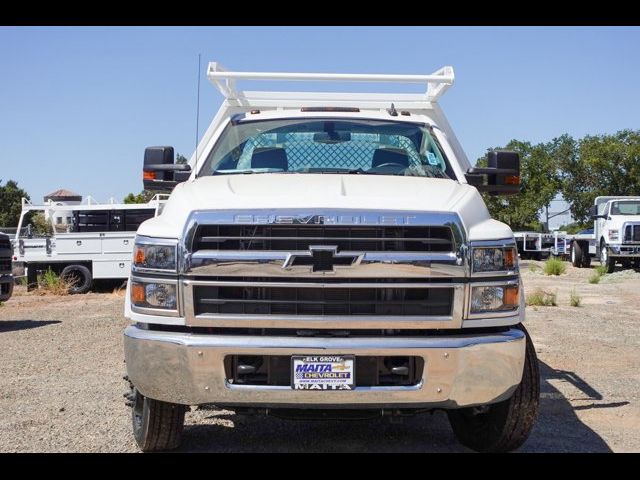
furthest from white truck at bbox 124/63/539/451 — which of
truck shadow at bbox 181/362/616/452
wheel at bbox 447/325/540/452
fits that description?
truck shadow at bbox 181/362/616/452

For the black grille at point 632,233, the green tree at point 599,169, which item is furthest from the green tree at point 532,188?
the black grille at point 632,233

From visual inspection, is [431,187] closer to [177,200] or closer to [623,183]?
[177,200]

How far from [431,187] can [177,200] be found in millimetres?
1513

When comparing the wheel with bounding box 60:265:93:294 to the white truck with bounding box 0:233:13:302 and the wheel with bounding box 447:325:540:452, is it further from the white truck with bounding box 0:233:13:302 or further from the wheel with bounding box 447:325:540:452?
the wheel with bounding box 447:325:540:452

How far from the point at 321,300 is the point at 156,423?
1.28 metres

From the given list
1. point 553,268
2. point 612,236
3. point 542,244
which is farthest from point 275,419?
point 542,244

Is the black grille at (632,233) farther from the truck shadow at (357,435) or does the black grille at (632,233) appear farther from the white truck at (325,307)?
the white truck at (325,307)

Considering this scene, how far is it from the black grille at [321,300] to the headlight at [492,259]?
0.70ft

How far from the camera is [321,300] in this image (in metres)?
4.15

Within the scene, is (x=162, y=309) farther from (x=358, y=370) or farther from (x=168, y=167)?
(x=168, y=167)

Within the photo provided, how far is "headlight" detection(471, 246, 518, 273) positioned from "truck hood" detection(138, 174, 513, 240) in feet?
0.23

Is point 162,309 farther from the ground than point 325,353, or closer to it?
farther from the ground

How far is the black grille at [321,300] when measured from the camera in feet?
13.6
